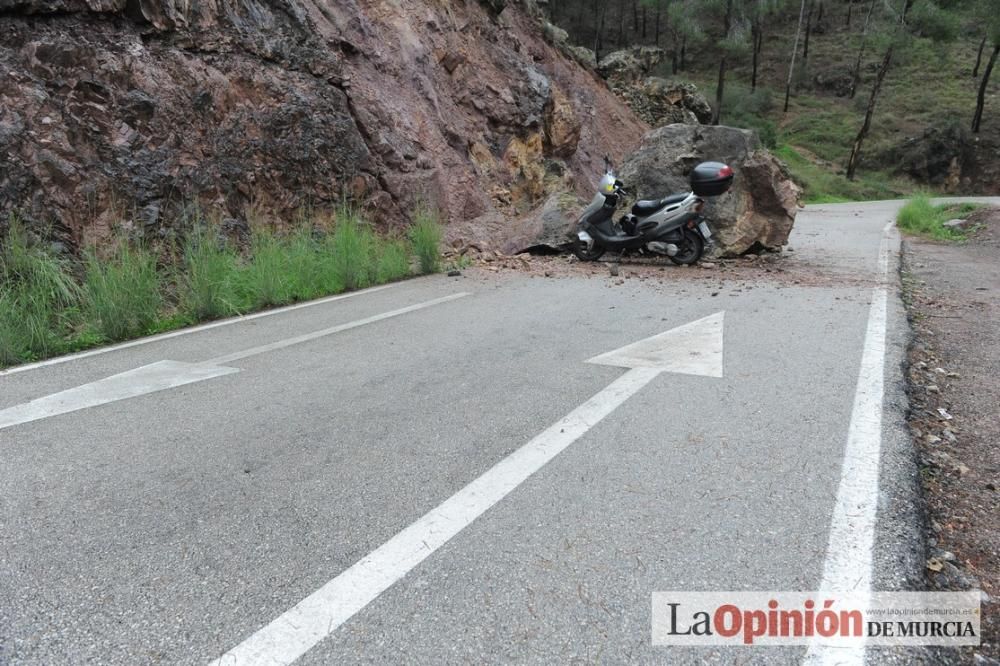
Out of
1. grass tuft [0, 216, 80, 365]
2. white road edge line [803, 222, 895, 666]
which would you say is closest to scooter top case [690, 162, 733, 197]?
white road edge line [803, 222, 895, 666]

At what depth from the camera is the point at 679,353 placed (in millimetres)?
5066

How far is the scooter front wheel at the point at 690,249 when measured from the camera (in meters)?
9.96

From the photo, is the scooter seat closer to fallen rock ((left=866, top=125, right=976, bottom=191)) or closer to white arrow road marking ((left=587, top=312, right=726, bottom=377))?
white arrow road marking ((left=587, top=312, right=726, bottom=377))

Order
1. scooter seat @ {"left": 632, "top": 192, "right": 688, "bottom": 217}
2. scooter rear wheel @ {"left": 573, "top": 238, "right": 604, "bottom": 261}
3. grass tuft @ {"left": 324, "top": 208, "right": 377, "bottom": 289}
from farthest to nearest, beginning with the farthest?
scooter rear wheel @ {"left": 573, "top": 238, "right": 604, "bottom": 261} → scooter seat @ {"left": 632, "top": 192, "right": 688, "bottom": 217} → grass tuft @ {"left": 324, "top": 208, "right": 377, "bottom": 289}

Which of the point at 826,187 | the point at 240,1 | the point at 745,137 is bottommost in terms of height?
the point at 826,187

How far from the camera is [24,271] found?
652 cm

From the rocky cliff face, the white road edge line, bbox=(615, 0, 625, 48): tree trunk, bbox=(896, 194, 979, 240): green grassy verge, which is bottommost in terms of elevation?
bbox=(896, 194, 979, 240): green grassy verge

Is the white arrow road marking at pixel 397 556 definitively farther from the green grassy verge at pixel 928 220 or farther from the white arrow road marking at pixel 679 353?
the green grassy verge at pixel 928 220

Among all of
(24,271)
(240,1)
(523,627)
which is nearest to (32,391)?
(24,271)

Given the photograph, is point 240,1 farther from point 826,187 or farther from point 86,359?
point 826,187

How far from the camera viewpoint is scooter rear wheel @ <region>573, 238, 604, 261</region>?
1067 cm

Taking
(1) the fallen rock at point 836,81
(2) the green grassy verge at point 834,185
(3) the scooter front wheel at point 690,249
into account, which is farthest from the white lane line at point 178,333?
(1) the fallen rock at point 836,81

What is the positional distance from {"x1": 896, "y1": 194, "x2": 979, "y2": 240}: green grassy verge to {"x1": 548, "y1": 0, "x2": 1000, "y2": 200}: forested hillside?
44.0ft

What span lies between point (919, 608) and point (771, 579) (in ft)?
1.51
